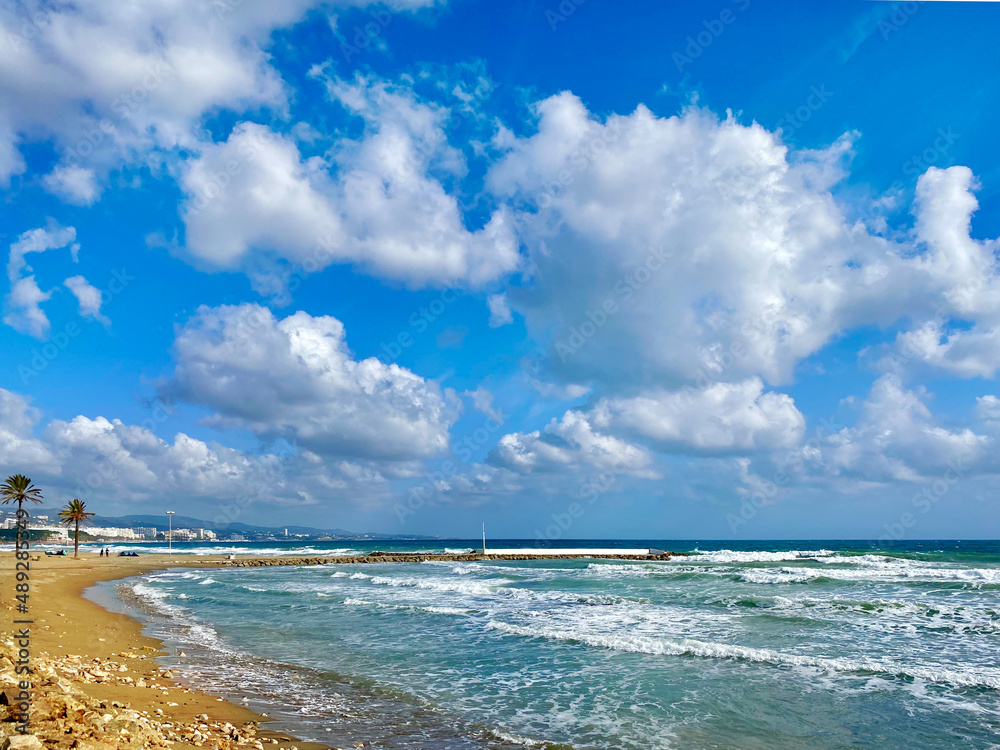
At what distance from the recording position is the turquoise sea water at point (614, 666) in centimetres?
1071

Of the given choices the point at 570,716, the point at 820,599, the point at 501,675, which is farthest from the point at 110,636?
the point at 820,599

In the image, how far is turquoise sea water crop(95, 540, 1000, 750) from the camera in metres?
10.7

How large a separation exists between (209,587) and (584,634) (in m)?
30.0

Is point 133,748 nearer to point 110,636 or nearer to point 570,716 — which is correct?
point 570,716

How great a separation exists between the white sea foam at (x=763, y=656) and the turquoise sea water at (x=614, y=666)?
79mm

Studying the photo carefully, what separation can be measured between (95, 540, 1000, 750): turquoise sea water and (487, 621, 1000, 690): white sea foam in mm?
79

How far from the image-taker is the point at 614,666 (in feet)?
51.6

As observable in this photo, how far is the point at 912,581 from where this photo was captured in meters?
36.0

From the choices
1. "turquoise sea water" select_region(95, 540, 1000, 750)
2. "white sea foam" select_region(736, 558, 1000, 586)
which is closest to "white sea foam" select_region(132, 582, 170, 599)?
"turquoise sea water" select_region(95, 540, 1000, 750)

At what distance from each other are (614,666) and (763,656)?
4.26m

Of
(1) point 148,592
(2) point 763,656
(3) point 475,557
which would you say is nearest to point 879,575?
(2) point 763,656

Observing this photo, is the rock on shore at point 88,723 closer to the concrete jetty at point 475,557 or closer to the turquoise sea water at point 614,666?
the turquoise sea water at point 614,666

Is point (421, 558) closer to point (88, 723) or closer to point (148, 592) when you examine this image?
point (148, 592)

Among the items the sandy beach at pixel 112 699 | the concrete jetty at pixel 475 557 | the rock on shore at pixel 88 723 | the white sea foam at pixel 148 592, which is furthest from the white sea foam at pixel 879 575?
the rock on shore at pixel 88 723
